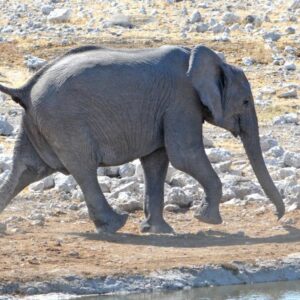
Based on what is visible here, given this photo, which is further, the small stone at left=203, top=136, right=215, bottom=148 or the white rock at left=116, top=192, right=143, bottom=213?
the small stone at left=203, top=136, right=215, bottom=148

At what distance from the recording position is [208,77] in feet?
44.8

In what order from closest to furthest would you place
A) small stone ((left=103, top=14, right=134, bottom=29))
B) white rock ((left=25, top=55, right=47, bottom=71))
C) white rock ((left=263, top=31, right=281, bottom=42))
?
white rock ((left=25, top=55, right=47, bottom=71)) < white rock ((left=263, top=31, right=281, bottom=42)) < small stone ((left=103, top=14, right=134, bottom=29))

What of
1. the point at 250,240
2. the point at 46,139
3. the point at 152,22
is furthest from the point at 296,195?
the point at 152,22

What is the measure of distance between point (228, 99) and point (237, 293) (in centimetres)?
227

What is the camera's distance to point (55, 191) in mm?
15180

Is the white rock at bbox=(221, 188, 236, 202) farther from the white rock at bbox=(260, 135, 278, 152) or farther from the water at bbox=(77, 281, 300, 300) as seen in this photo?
the water at bbox=(77, 281, 300, 300)

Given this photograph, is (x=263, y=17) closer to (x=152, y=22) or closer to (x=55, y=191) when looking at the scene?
(x=152, y=22)

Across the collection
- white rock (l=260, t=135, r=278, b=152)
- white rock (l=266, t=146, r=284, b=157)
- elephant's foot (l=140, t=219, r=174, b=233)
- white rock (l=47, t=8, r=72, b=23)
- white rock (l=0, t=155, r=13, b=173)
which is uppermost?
elephant's foot (l=140, t=219, r=174, b=233)

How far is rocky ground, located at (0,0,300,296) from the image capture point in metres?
12.4

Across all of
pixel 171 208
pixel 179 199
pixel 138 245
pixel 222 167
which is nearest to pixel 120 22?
pixel 222 167

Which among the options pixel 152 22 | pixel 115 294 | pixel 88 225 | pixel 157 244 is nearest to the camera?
pixel 115 294

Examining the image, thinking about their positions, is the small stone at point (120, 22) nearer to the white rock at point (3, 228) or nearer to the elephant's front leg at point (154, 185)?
the elephant's front leg at point (154, 185)

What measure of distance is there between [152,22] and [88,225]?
1348 cm

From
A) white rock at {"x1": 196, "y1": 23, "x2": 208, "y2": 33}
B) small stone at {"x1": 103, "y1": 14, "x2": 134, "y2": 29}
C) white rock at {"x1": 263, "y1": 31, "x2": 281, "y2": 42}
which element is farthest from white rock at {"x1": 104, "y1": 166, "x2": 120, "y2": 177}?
small stone at {"x1": 103, "y1": 14, "x2": 134, "y2": 29}
